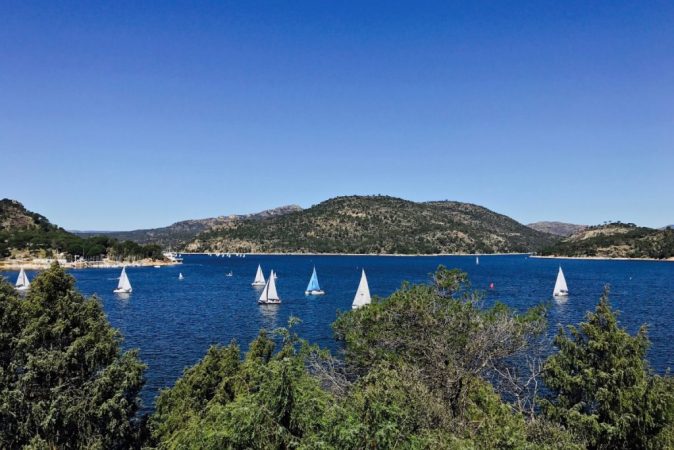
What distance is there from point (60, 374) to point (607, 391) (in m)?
18.4

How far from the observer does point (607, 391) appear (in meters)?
17.6

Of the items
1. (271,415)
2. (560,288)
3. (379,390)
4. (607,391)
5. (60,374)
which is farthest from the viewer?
(560,288)

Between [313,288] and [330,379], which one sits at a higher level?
[330,379]

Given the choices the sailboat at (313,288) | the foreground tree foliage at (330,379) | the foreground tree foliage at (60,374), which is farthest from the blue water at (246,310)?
the foreground tree foliage at (60,374)

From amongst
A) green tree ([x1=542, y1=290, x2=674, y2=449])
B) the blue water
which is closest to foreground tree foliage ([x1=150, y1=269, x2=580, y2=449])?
green tree ([x1=542, y1=290, x2=674, y2=449])

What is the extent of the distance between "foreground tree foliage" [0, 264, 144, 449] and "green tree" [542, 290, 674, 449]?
599 inches

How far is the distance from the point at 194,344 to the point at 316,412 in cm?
4293

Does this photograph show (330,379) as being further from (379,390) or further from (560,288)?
(560,288)

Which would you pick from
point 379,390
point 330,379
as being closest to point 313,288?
point 330,379

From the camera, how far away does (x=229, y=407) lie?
11117 millimetres

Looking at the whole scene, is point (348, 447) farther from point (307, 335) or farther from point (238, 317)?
point (238, 317)

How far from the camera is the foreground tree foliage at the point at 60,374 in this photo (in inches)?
667

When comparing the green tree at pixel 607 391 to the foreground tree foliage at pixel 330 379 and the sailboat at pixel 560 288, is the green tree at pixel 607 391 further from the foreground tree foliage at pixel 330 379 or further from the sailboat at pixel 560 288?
the sailboat at pixel 560 288

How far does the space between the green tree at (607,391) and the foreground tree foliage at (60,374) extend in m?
15.2
